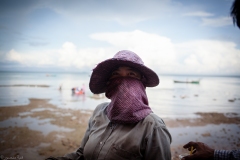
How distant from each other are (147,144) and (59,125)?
9406 millimetres

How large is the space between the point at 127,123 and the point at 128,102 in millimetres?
236

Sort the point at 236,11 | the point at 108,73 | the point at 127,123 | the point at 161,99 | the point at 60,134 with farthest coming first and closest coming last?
A: the point at 161,99, the point at 60,134, the point at 108,73, the point at 127,123, the point at 236,11

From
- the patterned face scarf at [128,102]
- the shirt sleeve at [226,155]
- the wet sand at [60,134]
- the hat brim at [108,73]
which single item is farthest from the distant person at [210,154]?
the wet sand at [60,134]

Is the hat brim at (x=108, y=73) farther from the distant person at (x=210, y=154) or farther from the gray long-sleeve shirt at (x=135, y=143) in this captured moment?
the distant person at (x=210, y=154)

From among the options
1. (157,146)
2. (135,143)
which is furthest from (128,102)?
(157,146)

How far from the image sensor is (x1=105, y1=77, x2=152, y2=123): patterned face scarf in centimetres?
172

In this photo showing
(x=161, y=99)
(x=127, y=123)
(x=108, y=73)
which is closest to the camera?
(x=127, y=123)

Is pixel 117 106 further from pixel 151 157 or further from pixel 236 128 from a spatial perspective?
pixel 236 128

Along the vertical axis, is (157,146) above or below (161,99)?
above

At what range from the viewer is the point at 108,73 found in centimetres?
224

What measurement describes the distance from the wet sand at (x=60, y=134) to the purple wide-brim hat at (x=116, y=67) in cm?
539

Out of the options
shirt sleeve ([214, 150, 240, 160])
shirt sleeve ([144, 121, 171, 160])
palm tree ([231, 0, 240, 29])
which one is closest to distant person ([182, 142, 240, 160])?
shirt sleeve ([214, 150, 240, 160])

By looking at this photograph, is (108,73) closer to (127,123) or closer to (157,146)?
(127,123)

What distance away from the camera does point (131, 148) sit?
1633 millimetres
